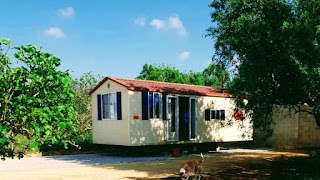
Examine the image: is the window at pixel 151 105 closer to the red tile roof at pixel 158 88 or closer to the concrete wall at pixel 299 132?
the red tile roof at pixel 158 88

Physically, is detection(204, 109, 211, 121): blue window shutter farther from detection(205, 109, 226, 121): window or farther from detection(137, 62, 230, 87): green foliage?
detection(137, 62, 230, 87): green foliage

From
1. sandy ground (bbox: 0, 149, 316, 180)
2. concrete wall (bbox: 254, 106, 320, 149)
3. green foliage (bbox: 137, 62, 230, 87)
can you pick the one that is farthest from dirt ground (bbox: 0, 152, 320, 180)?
green foliage (bbox: 137, 62, 230, 87)

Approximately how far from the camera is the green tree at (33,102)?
5055 millimetres

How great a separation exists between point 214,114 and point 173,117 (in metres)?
3.17

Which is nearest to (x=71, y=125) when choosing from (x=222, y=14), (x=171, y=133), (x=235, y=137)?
(x=222, y=14)

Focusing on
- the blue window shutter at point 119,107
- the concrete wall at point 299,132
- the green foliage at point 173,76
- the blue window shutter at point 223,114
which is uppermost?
the green foliage at point 173,76

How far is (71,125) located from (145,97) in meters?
12.0

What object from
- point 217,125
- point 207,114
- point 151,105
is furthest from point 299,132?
point 151,105

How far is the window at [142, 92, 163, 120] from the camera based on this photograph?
57.1ft

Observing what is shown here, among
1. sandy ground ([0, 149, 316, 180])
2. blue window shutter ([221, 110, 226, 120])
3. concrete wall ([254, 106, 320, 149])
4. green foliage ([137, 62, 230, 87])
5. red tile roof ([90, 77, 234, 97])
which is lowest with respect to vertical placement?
sandy ground ([0, 149, 316, 180])

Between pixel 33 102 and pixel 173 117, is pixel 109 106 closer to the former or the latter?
pixel 173 117

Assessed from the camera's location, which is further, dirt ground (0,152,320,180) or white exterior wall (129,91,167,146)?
white exterior wall (129,91,167,146)

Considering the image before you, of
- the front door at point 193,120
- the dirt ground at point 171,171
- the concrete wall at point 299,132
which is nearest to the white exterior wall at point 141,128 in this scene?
the front door at point 193,120

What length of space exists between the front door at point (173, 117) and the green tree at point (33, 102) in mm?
13051
